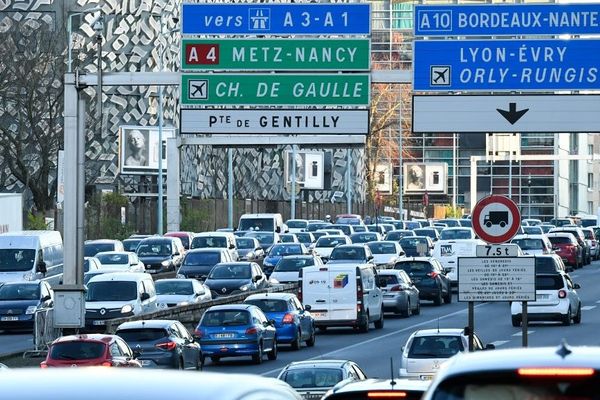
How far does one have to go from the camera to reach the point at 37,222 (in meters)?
76.1

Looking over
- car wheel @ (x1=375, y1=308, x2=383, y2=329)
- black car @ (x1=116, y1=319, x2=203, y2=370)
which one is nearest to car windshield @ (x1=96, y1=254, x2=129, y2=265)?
car wheel @ (x1=375, y1=308, x2=383, y2=329)

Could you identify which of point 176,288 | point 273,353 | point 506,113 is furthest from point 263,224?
point 506,113

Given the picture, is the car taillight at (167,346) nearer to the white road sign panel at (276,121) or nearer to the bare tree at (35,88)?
the white road sign panel at (276,121)

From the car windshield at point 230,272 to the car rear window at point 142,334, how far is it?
17470 millimetres

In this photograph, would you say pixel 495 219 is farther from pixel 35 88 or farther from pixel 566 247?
pixel 35 88

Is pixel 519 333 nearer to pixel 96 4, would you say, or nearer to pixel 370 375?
pixel 370 375

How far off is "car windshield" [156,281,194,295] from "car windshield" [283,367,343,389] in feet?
74.5

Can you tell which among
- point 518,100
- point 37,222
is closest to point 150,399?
point 518,100

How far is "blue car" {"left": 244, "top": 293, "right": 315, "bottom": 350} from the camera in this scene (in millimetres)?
41312

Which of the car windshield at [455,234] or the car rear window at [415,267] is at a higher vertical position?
the car windshield at [455,234]

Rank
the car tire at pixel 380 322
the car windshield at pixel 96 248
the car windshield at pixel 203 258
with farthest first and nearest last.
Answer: the car windshield at pixel 96 248
the car windshield at pixel 203 258
the car tire at pixel 380 322

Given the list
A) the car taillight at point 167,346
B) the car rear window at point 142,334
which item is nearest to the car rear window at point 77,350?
the car taillight at point 167,346

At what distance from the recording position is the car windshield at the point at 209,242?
6269cm

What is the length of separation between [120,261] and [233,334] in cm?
1740
